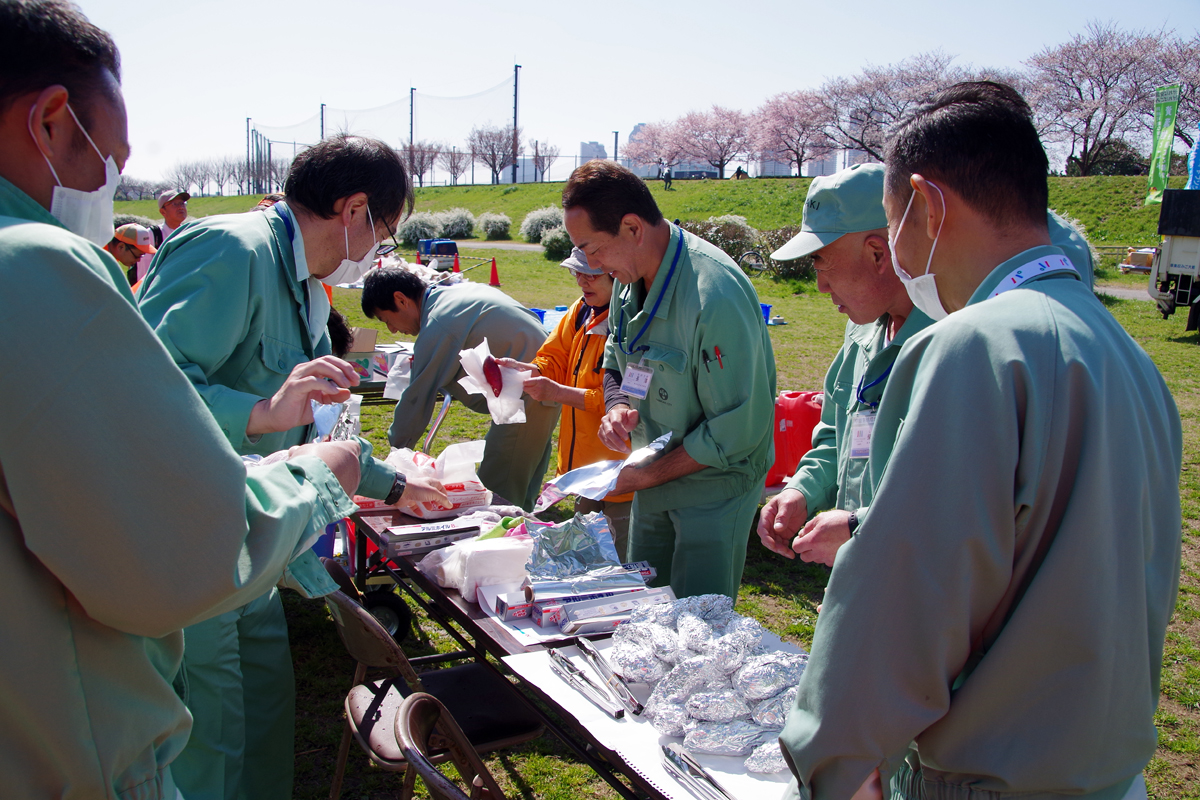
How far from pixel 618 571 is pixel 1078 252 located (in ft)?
5.08

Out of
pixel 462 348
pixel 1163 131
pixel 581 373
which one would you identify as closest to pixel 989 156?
pixel 581 373

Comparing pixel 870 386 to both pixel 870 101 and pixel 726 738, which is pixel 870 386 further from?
pixel 870 101

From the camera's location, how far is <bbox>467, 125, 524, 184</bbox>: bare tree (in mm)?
52312

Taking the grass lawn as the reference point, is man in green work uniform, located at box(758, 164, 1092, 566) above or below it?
above

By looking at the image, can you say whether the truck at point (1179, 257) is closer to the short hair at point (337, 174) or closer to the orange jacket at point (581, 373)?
the orange jacket at point (581, 373)

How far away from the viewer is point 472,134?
52.4m

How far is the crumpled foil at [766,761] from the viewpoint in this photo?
5.15ft

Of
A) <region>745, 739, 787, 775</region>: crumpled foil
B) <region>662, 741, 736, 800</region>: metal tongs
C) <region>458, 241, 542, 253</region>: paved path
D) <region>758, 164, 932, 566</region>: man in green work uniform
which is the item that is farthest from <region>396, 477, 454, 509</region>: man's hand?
<region>458, 241, 542, 253</region>: paved path

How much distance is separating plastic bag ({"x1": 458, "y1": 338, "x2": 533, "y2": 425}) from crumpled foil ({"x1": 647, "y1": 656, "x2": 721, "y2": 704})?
81.7 inches

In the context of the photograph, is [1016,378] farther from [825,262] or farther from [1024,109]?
[825,262]

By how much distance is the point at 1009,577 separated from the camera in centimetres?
99

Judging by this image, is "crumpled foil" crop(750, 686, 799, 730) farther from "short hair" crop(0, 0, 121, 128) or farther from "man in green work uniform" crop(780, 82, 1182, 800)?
"short hair" crop(0, 0, 121, 128)

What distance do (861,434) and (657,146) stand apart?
61294 mm

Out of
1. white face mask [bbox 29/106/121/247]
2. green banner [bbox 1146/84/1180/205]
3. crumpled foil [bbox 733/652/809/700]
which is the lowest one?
crumpled foil [bbox 733/652/809/700]
